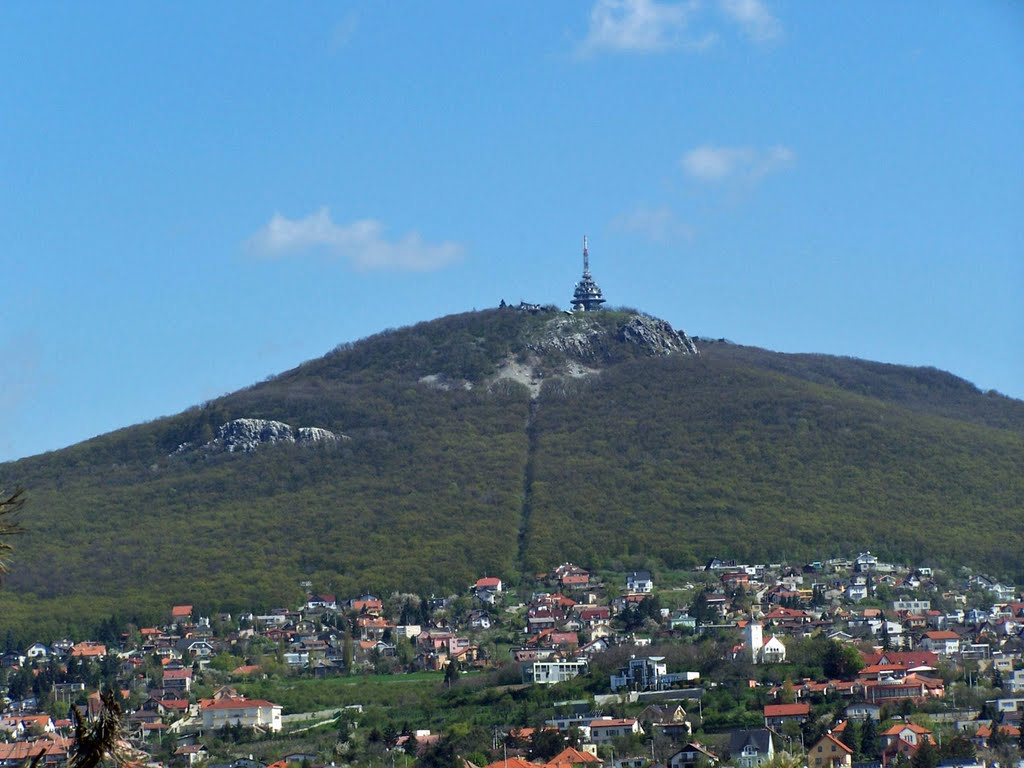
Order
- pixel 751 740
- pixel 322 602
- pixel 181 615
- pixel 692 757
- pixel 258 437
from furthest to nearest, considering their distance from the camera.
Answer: pixel 258 437 < pixel 322 602 < pixel 181 615 < pixel 751 740 < pixel 692 757

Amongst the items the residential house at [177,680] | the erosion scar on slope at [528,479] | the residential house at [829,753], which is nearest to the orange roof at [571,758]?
the residential house at [829,753]

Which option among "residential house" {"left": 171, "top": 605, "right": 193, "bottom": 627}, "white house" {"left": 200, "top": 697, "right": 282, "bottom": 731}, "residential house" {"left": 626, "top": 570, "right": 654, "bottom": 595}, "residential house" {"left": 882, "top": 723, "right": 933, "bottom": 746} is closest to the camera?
"residential house" {"left": 882, "top": 723, "right": 933, "bottom": 746}

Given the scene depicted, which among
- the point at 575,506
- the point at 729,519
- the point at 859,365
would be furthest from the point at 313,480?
the point at 859,365

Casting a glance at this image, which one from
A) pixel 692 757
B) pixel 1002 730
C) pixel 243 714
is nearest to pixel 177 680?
pixel 243 714

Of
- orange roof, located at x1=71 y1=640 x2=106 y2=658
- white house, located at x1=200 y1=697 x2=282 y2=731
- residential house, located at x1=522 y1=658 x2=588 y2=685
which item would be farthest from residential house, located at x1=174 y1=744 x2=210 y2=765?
orange roof, located at x1=71 y1=640 x2=106 y2=658

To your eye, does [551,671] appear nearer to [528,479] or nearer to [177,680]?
[177,680]

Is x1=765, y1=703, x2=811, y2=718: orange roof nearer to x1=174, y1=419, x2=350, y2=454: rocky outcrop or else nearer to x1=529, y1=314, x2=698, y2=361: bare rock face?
x1=174, y1=419, x2=350, y2=454: rocky outcrop
